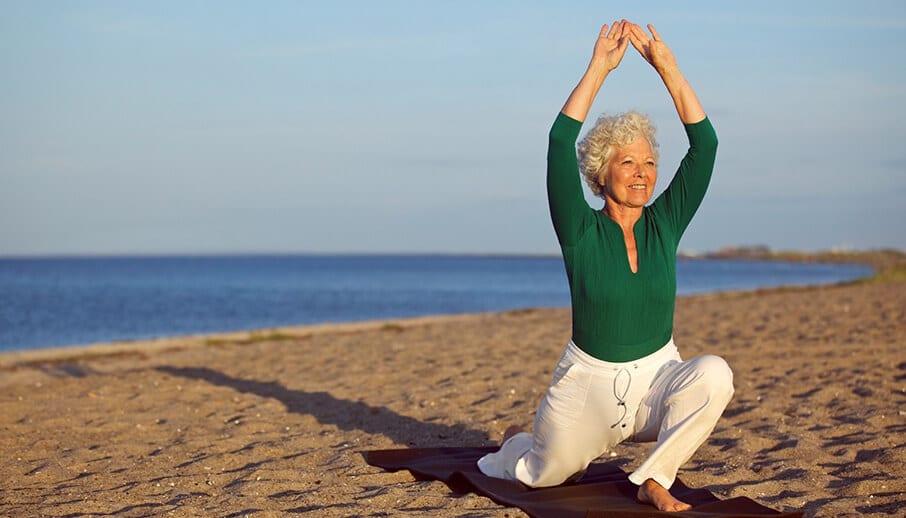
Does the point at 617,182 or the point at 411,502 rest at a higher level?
the point at 617,182

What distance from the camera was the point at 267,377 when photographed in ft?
33.0

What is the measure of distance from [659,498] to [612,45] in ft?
6.34

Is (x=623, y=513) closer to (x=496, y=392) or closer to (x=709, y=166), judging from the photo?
(x=709, y=166)

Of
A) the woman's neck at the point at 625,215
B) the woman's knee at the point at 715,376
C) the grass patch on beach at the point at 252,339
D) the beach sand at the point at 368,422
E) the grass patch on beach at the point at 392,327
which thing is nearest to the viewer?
the woman's knee at the point at 715,376

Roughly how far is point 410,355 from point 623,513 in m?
7.57

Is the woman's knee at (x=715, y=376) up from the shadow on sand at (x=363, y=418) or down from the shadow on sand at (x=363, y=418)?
up

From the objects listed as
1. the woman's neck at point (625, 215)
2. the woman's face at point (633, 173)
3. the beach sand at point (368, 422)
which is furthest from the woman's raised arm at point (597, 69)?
the beach sand at point (368, 422)

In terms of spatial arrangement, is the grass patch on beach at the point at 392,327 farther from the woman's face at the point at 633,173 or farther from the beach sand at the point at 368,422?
the woman's face at the point at 633,173

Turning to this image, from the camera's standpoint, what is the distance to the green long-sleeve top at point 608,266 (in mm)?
3973

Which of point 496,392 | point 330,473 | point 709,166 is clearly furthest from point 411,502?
point 496,392

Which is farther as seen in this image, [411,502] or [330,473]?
[330,473]

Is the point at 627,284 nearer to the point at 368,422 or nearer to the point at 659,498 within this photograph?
the point at 659,498

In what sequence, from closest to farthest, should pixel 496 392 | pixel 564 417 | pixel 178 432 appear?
pixel 564 417
pixel 178 432
pixel 496 392

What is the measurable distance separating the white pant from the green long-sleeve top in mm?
89
